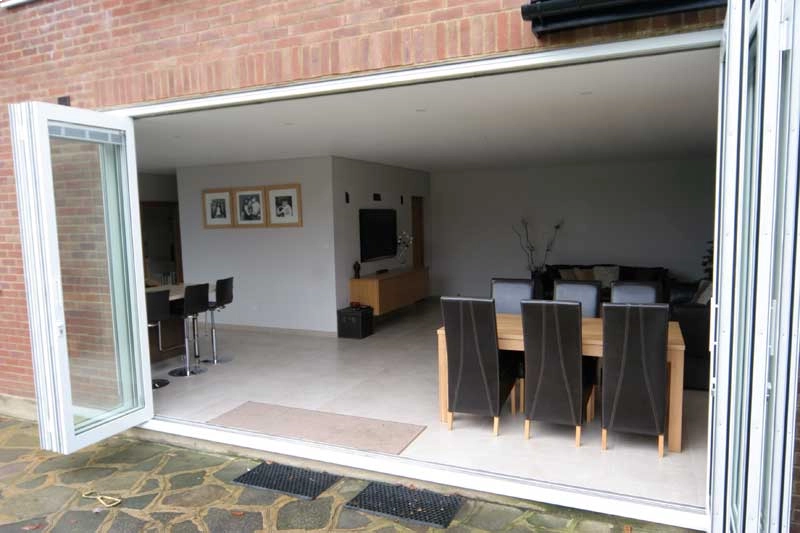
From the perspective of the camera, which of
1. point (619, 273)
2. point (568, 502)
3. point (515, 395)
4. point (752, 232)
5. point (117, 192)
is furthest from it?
point (619, 273)

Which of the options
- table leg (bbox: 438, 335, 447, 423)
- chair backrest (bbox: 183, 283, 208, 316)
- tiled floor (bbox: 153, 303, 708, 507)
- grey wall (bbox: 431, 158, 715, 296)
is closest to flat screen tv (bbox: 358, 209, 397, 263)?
tiled floor (bbox: 153, 303, 708, 507)

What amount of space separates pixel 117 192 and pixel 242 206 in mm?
3751

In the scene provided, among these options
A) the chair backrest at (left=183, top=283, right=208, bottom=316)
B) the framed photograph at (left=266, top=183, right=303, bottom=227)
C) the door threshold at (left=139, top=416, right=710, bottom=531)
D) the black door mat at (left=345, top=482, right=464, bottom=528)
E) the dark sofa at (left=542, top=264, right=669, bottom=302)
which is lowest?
the black door mat at (left=345, top=482, right=464, bottom=528)

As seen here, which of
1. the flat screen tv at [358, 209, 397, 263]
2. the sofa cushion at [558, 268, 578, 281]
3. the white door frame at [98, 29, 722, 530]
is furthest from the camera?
the sofa cushion at [558, 268, 578, 281]

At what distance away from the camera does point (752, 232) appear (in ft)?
6.09

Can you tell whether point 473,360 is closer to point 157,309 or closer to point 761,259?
point 761,259

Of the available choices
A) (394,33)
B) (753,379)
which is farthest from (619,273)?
(753,379)

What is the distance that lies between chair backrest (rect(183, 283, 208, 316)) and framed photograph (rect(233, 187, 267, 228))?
202 cm

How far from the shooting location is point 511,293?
4.90m

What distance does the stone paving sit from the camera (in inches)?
115

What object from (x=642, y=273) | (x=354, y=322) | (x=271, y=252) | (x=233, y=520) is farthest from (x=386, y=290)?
(x=233, y=520)

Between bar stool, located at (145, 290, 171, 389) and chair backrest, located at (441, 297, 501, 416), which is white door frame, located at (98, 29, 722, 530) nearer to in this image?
chair backrest, located at (441, 297, 501, 416)

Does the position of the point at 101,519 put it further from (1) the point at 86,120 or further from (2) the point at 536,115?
(2) the point at 536,115

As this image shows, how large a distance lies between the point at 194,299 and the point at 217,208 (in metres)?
2.60
